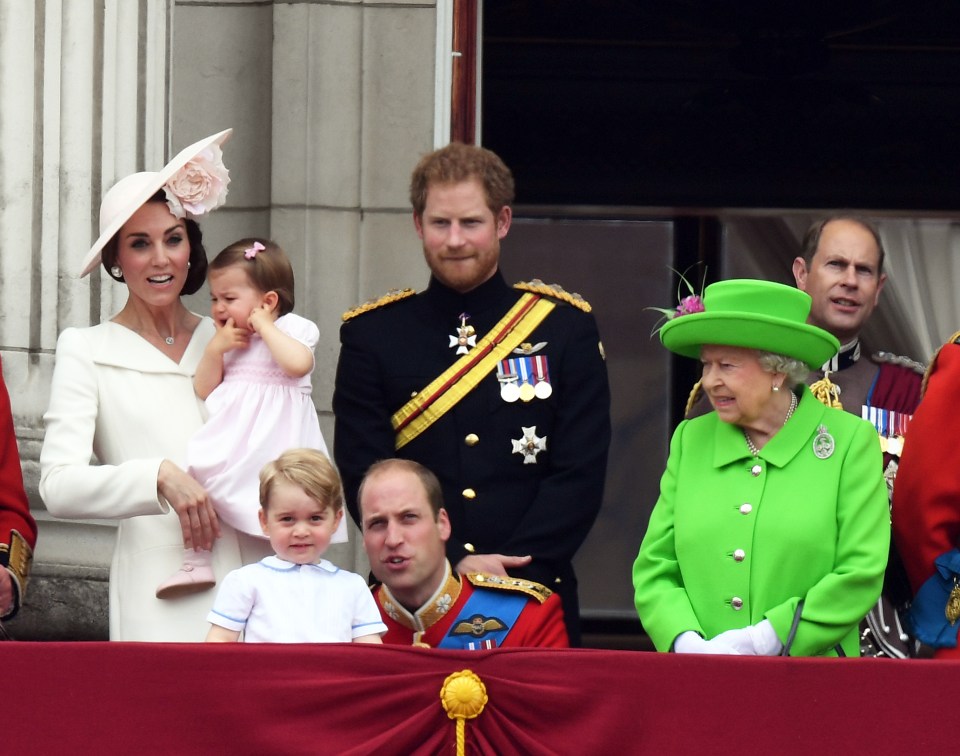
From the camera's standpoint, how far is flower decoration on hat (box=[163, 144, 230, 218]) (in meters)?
5.07

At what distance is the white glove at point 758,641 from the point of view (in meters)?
4.55

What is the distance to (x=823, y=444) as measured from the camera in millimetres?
4715

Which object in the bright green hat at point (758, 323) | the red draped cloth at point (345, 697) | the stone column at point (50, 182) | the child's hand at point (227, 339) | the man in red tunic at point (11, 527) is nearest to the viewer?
the red draped cloth at point (345, 697)

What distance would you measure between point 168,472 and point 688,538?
1179 mm

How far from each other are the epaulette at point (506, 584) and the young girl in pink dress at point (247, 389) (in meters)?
0.34

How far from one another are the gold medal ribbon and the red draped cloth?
1.06m

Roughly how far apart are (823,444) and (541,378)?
76cm

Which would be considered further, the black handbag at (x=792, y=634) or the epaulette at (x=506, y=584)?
the epaulette at (x=506, y=584)

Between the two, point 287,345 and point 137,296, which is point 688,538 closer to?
point 287,345

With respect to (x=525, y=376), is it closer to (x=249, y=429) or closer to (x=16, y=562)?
(x=249, y=429)

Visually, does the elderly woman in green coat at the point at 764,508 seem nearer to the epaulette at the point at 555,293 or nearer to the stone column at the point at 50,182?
the epaulette at the point at 555,293

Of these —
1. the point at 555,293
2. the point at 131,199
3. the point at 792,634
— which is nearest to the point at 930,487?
the point at 792,634

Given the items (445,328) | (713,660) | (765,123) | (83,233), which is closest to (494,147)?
(765,123)

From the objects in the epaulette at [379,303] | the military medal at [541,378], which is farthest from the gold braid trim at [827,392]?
the epaulette at [379,303]
